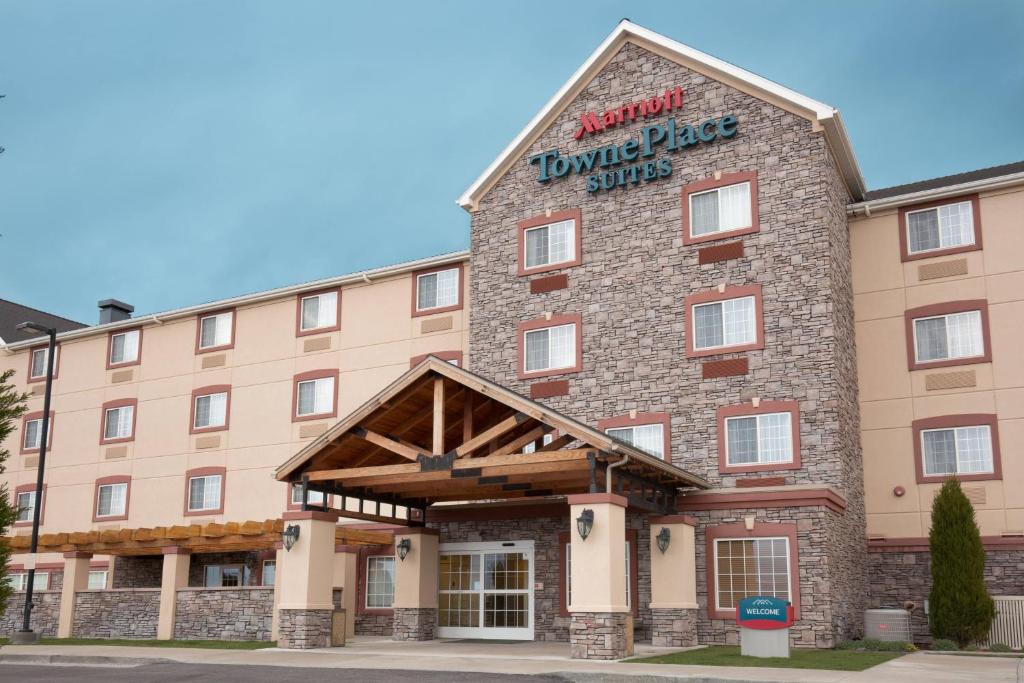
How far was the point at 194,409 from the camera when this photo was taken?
35000mm

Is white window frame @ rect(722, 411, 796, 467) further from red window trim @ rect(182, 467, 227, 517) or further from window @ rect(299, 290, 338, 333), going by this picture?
red window trim @ rect(182, 467, 227, 517)

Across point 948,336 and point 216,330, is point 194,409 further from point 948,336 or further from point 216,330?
point 948,336

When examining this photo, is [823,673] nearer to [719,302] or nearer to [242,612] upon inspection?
[719,302]

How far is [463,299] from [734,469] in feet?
33.7

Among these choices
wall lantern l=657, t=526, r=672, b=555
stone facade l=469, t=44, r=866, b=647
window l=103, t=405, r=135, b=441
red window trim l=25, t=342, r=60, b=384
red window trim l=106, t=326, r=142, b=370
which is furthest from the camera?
red window trim l=25, t=342, r=60, b=384

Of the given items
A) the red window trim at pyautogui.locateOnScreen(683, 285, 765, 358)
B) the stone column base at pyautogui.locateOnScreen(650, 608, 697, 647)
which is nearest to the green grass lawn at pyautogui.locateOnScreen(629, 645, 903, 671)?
the stone column base at pyautogui.locateOnScreen(650, 608, 697, 647)

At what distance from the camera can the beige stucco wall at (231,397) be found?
105 feet

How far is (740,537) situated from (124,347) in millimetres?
24477

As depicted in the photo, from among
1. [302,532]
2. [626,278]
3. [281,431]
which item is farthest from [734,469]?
[281,431]

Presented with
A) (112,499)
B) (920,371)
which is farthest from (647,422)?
(112,499)

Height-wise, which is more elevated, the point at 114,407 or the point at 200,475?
the point at 114,407

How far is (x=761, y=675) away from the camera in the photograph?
619 inches

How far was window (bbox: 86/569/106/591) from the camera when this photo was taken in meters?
34.4

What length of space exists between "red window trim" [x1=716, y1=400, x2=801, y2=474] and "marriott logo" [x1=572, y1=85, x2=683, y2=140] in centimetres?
808
